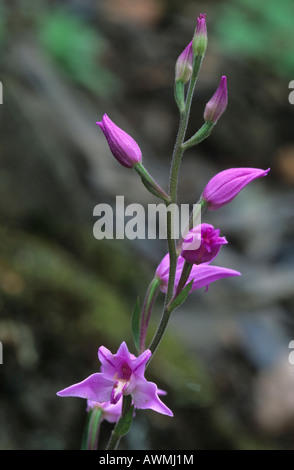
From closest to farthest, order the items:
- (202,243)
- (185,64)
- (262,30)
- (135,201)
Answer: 1. (202,243)
2. (185,64)
3. (135,201)
4. (262,30)

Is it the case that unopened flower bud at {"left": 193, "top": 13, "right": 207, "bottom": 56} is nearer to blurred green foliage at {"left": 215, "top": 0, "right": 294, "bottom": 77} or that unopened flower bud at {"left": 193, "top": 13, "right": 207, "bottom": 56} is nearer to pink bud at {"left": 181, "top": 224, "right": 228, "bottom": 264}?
pink bud at {"left": 181, "top": 224, "right": 228, "bottom": 264}

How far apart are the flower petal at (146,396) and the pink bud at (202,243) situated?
0.16 m

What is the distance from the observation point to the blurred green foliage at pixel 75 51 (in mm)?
3807

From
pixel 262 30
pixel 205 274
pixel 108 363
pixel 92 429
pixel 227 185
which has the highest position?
pixel 262 30

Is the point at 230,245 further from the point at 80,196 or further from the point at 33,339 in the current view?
the point at 33,339

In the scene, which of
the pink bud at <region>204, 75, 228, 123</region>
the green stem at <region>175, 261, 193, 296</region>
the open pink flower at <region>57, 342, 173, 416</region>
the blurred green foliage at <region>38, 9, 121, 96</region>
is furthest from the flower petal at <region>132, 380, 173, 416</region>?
the blurred green foliage at <region>38, 9, 121, 96</region>

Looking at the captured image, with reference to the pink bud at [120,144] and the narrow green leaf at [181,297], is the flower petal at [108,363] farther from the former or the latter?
the pink bud at [120,144]

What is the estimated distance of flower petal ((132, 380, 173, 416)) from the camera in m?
0.72

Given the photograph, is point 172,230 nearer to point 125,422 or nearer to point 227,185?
point 227,185

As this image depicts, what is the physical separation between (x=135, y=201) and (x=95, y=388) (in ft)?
8.20

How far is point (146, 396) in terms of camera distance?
733 mm

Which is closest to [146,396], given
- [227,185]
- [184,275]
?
[184,275]

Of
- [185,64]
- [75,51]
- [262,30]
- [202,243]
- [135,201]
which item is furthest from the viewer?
[262,30]

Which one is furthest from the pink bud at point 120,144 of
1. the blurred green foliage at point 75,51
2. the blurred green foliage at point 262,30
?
the blurred green foliage at point 262,30
